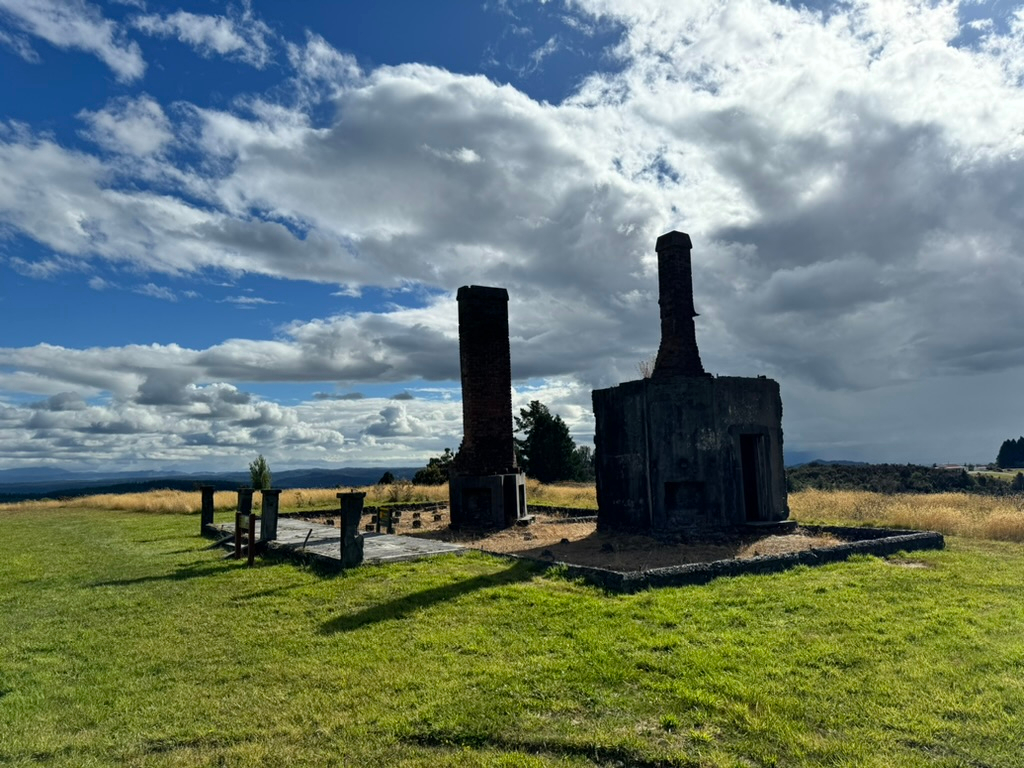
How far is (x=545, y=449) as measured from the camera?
3897 centimetres

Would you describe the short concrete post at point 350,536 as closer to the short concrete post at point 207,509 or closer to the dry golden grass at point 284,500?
the short concrete post at point 207,509

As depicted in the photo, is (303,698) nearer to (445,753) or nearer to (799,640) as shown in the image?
(445,753)

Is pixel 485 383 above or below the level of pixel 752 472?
above

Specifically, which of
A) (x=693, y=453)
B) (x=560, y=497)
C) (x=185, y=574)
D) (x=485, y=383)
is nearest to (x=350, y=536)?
(x=185, y=574)

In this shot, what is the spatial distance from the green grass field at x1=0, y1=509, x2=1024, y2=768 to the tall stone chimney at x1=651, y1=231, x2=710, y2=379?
5.80 meters

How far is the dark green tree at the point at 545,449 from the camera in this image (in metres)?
38.8

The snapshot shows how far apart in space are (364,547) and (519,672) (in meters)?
6.75

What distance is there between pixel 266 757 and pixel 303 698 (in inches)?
34.6

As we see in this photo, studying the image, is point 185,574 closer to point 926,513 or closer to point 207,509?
point 207,509

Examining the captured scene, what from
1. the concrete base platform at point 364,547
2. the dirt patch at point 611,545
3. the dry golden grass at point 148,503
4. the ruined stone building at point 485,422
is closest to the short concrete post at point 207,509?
the concrete base platform at point 364,547

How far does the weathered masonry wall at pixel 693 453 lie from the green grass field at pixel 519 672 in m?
3.95

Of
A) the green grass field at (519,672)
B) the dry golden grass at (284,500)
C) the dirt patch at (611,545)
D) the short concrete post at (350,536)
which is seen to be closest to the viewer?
the green grass field at (519,672)

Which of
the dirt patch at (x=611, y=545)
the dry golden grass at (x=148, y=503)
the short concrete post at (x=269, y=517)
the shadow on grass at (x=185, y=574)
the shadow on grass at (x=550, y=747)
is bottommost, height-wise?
the shadow on grass at (x=550, y=747)

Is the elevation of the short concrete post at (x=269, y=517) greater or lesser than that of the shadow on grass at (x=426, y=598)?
greater
